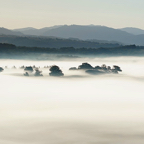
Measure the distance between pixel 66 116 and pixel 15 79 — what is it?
3143 centimetres

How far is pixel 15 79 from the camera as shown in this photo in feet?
174

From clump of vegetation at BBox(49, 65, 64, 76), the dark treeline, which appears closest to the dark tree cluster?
clump of vegetation at BBox(49, 65, 64, 76)

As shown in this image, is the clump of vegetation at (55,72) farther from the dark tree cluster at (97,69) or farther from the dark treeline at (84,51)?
the dark treeline at (84,51)

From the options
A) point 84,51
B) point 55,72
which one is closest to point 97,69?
point 55,72

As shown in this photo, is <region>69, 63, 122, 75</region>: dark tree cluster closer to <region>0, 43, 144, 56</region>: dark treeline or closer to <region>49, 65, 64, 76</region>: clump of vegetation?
<region>49, 65, 64, 76</region>: clump of vegetation

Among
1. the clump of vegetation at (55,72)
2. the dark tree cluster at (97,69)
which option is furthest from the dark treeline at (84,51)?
the clump of vegetation at (55,72)

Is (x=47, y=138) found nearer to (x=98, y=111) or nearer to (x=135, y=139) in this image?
(x=135, y=139)

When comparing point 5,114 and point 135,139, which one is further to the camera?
point 5,114

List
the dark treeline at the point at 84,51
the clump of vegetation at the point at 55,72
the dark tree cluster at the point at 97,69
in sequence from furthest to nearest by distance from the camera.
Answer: the dark treeline at the point at 84,51, the dark tree cluster at the point at 97,69, the clump of vegetation at the point at 55,72

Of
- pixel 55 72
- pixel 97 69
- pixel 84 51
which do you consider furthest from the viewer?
pixel 84 51

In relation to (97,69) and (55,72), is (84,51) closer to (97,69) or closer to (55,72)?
(97,69)

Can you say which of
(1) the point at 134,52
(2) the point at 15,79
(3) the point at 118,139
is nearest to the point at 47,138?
(3) the point at 118,139

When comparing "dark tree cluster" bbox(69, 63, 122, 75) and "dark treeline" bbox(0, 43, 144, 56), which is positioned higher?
"dark treeline" bbox(0, 43, 144, 56)

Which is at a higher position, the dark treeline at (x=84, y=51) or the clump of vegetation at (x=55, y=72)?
the dark treeline at (x=84, y=51)
